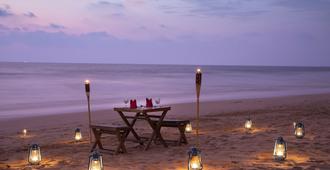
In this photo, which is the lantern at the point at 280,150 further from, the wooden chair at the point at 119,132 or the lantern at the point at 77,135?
the lantern at the point at 77,135

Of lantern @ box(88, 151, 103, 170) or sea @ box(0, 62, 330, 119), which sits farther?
sea @ box(0, 62, 330, 119)

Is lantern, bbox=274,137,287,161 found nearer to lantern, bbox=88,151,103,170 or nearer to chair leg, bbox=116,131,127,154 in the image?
chair leg, bbox=116,131,127,154

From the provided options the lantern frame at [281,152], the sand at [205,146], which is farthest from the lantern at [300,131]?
the lantern frame at [281,152]

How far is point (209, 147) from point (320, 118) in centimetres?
575

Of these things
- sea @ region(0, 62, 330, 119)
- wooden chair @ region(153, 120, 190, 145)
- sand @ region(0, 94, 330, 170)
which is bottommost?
sand @ region(0, 94, 330, 170)

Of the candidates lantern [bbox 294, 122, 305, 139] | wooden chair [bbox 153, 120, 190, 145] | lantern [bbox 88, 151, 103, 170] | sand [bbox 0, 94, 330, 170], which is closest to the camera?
lantern [bbox 88, 151, 103, 170]

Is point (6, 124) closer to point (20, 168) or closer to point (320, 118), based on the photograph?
point (20, 168)

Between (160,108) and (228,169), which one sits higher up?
(160,108)

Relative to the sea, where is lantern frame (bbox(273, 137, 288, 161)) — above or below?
below

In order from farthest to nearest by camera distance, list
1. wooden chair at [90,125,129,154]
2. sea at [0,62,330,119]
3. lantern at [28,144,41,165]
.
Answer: sea at [0,62,330,119], wooden chair at [90,125,129,154], lantern at [28,144,41,165]

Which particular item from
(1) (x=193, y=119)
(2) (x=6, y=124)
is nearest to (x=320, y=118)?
(1) (x=193, y=119)

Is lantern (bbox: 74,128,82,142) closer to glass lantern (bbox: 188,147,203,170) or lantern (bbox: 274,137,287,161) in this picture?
glass lantern (bbox: 188,147,203,170)

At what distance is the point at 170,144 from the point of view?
28.7 ft

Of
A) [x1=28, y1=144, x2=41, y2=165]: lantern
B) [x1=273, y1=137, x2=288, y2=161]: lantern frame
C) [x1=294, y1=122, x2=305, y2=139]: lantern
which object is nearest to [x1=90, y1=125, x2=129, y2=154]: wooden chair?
[x1=28, y1=144, x2=41, y2=165]: lantern
